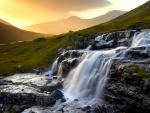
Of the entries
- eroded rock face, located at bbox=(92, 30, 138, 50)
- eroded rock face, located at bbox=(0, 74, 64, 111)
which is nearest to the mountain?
eroded rock face, located at bbox=(92, 30, 138, 50)

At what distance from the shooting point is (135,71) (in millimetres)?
49438

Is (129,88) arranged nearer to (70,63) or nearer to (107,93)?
(107,93)

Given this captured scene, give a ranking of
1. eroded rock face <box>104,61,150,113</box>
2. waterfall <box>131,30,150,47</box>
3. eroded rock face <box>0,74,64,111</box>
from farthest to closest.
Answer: waterfall <box>131,30,150,47</box> < eroded rock face <box>0,74,64,111</box> < eroded rock face <box>104,61,150,113</box>

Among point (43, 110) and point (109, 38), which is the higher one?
point (109, 38)

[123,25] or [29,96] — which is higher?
[123,25]

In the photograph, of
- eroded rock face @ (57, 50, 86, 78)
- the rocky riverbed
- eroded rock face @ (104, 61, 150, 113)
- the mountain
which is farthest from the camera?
the mountain

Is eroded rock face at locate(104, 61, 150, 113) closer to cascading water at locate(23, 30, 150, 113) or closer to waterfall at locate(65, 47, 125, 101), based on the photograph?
cascading water at locate(23, 30, 150, 113)

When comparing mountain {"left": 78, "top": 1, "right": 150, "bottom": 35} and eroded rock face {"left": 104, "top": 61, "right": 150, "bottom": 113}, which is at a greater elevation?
mountain {"left": 78, "top": 1, "right": 150, "bottom": 35}

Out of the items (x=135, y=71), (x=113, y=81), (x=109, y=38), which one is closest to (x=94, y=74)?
(x=113, y=81)

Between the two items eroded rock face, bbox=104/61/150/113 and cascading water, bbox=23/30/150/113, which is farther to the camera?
cascading water, bbox=23/30/150/113

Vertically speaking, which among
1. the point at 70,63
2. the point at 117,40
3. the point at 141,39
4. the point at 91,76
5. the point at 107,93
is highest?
the point at 141,39

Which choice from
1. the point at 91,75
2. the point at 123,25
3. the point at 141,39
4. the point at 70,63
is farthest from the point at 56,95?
the point at 123,25

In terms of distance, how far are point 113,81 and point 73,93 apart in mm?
13386

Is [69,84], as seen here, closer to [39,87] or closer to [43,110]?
[39,87]
